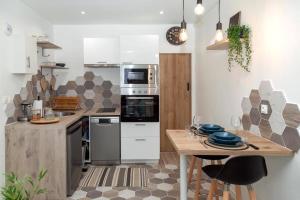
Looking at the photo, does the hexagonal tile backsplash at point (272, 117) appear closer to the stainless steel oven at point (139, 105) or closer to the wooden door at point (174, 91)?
the stainless steel oven at point (139, 105)

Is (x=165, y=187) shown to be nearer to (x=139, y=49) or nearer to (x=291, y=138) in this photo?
(x=291, y=138)

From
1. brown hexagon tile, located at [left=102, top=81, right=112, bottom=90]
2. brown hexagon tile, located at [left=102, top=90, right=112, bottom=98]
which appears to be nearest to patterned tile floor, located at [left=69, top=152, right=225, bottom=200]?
brown hexagon tile, located at [left=102, top=90, right=112, bottom=98]

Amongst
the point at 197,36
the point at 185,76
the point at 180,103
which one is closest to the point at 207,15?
the point at 197,36

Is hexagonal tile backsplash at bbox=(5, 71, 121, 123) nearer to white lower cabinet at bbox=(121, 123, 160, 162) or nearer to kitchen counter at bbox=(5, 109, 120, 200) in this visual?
white lower cabinet at bbox=(121, 123, 160, 162)

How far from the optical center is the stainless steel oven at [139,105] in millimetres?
4027

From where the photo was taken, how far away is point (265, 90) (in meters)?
2.21

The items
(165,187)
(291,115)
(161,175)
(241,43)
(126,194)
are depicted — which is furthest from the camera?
(161,175)

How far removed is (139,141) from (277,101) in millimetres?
2458

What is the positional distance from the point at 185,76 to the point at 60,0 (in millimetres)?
2499

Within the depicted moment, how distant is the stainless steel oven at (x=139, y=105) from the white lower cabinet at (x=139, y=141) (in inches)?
4.4

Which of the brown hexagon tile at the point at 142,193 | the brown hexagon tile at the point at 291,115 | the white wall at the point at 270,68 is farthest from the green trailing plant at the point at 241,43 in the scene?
the brown hexagon tile at the point at 142,193

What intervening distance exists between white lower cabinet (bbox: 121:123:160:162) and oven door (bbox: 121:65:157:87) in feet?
2.16

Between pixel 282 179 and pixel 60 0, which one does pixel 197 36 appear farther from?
pixel 282 179

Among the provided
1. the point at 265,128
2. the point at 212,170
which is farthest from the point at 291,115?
the point at 212,170
